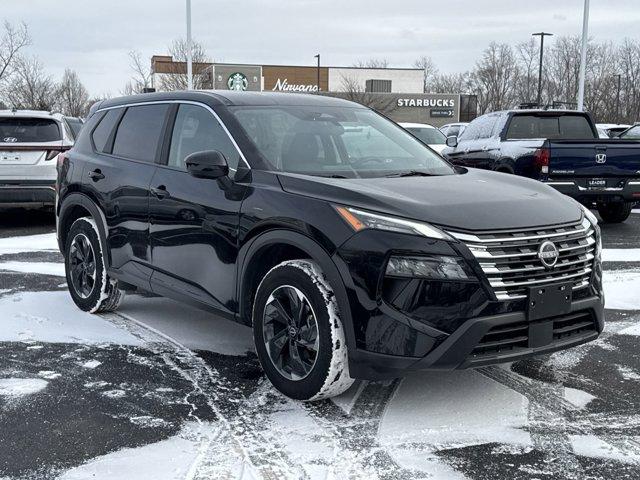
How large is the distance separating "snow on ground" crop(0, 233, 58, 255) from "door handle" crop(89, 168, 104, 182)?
11.9ft

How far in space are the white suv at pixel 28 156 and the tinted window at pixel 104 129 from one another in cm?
473

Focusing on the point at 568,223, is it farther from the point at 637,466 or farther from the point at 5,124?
the point at 5,124

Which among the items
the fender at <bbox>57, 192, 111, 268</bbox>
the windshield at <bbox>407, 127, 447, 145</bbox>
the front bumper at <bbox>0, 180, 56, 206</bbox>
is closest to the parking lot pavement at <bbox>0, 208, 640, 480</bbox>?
the fender at <bbox>57, 192, 111, 268</bbox>

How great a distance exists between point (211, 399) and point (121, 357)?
3.39 ft

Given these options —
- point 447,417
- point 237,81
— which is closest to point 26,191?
point 447,417

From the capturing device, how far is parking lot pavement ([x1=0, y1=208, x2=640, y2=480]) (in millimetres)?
3246

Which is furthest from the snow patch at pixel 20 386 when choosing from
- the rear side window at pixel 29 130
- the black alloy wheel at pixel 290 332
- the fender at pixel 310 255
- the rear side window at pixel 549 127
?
the rear side window at pixel 549 127

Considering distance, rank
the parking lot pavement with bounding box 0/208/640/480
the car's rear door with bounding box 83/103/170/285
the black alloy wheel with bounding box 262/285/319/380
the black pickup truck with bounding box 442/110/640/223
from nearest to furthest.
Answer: the parking lot pavement with bounding box 0/208/640/480
the black alloy wheel with bounding box 262/285/319/380
the car's rear door with bounding box 83/103/170/285
the black pickup truck with bounding box 442/110/640/223

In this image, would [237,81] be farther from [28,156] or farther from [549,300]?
[549,300]

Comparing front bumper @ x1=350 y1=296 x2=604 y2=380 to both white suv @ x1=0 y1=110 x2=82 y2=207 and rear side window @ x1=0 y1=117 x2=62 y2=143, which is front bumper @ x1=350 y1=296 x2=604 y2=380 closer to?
white suv @ x1=0 y1=110 x2=82 y2=207

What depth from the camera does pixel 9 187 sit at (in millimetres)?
10242

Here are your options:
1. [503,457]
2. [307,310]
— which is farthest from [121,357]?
[503,457]

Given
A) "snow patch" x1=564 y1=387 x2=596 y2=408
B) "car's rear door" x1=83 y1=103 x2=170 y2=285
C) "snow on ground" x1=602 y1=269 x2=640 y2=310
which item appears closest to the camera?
"snow patch" x1=564 y1=387 x2=596 y2=408

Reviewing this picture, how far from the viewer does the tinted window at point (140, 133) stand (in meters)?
5.25
